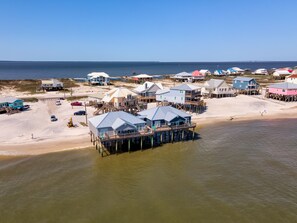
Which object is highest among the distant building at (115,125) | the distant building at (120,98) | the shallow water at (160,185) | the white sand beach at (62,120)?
the distant building at (120,98)

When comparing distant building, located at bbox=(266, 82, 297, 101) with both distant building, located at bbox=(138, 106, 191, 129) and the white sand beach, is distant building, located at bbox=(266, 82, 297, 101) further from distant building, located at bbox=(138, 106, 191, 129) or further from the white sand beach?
distant building, located at bbox=(138, 106, 191, 129)

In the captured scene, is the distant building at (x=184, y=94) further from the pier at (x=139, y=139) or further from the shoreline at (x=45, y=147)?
the shoreline at (x=45, y=147)

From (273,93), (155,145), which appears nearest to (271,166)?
(155,145)

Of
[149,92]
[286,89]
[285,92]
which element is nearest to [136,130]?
[149,92]

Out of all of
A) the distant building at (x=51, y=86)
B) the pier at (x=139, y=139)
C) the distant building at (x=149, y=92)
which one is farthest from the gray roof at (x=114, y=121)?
the distant building at (x=51, y=86)

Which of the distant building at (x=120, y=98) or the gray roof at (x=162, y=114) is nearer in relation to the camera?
the gray roof at (x=162, y=114)

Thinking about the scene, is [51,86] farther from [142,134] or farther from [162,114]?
[142,134]
